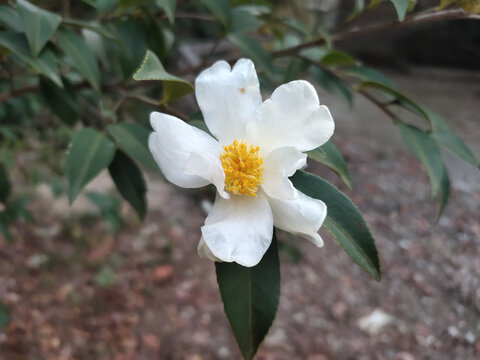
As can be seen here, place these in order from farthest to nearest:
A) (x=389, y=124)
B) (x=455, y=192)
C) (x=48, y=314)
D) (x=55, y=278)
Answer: (x=389, y=124) < (x=455, y=192) < (x=55, y=278) < (x=48, y=314)

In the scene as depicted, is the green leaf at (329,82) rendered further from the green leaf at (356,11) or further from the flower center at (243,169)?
the flower center at (243,169)

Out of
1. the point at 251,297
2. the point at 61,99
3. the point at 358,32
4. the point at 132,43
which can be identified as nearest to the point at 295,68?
the point at 358,32

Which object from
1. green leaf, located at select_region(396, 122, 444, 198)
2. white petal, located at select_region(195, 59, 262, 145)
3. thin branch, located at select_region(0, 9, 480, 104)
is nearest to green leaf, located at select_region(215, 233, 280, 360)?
white petal, located at select_region(195, 59, 262, 145)

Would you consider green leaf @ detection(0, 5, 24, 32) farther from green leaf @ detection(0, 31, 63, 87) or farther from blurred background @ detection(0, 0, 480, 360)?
blurred background @ detection(0, 0, 480, 360)

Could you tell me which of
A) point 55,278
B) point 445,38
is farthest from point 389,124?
point 55,278

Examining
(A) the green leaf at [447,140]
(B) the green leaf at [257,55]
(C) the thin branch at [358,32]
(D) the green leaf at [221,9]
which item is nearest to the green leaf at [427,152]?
(A) the green leaf at [447,140]

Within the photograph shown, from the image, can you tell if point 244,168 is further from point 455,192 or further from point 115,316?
point 455,192
